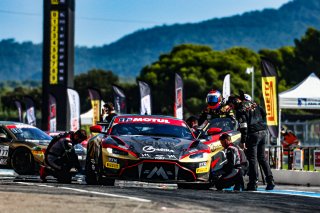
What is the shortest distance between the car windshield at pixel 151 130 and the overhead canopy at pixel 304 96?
15.6 metres

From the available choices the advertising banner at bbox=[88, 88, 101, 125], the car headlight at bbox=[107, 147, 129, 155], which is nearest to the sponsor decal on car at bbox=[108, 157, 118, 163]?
the car headlight at bbox=[107, 147, 129, 155]

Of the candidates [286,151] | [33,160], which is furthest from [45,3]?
[33,160]

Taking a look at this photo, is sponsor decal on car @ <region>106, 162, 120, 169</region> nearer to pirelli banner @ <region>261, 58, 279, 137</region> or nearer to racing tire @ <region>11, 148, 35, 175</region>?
racing tire @ <region>11, 148, 35, 175</region>

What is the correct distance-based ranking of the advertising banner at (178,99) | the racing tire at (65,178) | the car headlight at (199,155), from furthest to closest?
the advertising banner at (178,99) < the racing tire at (65,178) < the car headlight at (199,155)

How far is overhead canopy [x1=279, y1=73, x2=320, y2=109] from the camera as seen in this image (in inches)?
1209

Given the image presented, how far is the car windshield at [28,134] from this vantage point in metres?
19.7

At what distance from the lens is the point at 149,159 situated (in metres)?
14.1

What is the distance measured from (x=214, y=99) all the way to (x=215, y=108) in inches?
10.1

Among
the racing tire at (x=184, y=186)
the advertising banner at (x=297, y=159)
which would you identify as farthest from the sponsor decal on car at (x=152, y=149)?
the advertising banner at (x=297, y=159)

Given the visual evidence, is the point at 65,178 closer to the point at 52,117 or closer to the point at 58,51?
the point at 52,117

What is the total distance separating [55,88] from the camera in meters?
58.0

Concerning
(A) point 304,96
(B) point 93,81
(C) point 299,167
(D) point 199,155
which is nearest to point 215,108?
(D) point 199,155

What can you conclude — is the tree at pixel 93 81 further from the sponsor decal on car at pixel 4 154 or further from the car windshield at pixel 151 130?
the car windshield at pixel 151 130

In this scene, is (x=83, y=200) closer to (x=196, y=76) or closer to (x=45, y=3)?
(x=45, y=3)
